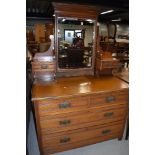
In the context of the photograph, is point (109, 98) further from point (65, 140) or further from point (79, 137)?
point (65, 140)

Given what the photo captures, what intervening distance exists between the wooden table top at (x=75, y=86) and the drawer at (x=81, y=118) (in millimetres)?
238

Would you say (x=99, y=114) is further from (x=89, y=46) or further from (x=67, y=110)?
(x=89, y=46)

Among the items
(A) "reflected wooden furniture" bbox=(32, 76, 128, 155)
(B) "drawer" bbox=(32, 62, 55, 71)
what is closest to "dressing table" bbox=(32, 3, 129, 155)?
(A) "reflected wooden furniture" bbox=(32, 76, 128, 155)

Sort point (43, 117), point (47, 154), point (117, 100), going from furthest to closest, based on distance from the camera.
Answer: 1. point (117, 100)
2. point (47, 154)
3. point (43, 117)

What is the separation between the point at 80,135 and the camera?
1981 mm

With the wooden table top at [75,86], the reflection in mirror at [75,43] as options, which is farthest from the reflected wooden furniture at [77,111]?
the reflection in mirror at [75,43]

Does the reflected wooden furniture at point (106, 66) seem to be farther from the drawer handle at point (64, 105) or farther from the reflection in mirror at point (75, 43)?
the drawer handle at point (64, 105)

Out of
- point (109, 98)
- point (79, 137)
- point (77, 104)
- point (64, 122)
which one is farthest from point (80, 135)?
point (109, 98)

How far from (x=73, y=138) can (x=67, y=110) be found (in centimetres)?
39

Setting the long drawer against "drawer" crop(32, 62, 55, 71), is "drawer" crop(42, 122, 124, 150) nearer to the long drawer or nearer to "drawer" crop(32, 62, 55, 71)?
the long drawer

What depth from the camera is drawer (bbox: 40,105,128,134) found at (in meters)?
1.78

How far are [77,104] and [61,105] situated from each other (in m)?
0.18
